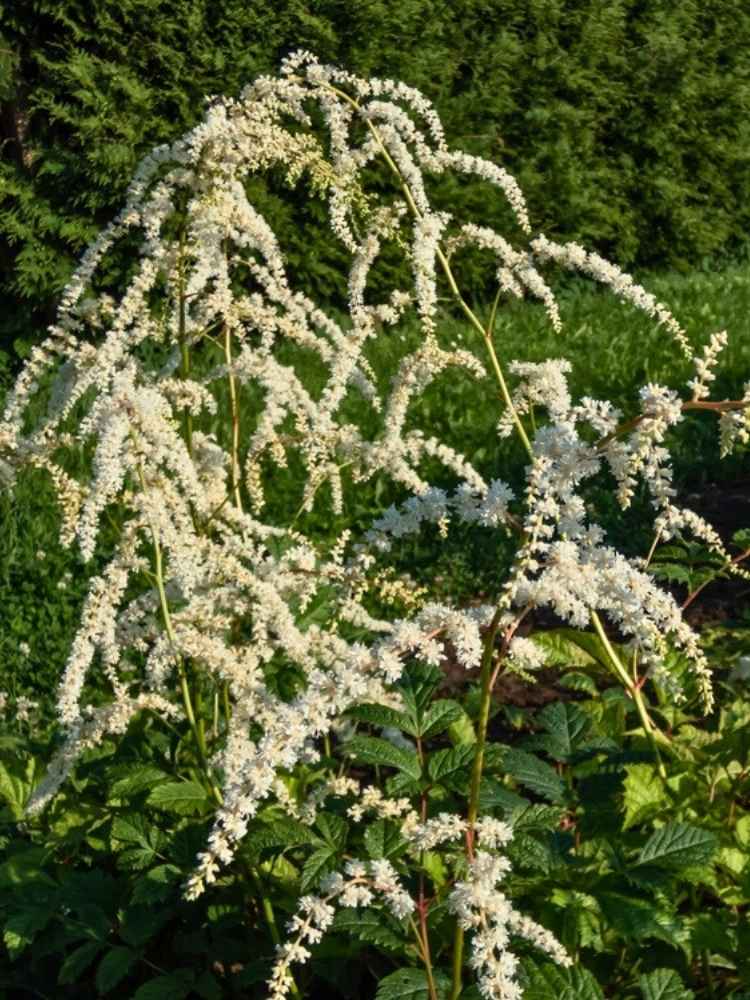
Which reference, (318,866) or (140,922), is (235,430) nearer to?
(140,922)

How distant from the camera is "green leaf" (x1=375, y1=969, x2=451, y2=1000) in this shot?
7.79 feet

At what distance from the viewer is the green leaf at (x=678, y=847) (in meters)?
2.51

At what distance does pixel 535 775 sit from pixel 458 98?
8789mm

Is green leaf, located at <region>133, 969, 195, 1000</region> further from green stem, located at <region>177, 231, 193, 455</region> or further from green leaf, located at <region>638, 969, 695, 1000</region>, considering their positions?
green stem, located at <region>177, 231, 193, 455</region>

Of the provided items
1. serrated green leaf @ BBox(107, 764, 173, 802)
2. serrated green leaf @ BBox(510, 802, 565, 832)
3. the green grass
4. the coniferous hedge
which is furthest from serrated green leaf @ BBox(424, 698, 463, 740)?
the coniferous hedge

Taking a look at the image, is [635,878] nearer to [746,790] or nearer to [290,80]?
[746,790]

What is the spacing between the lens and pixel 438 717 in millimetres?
2705

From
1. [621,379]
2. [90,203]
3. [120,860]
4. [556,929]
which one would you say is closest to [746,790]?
[556,929]

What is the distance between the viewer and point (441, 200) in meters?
10.7

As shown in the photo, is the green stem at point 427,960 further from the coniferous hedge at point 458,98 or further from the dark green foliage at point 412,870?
the coniferous hedge at point 458,98

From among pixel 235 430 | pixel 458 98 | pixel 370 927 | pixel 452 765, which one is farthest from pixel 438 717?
pixel 458 98

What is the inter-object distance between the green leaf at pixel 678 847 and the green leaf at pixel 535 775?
182mm

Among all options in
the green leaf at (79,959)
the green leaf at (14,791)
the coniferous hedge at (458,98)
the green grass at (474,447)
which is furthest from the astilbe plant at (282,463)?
the coniferous hedge at (458,98)

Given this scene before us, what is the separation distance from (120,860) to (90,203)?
6.66 m
